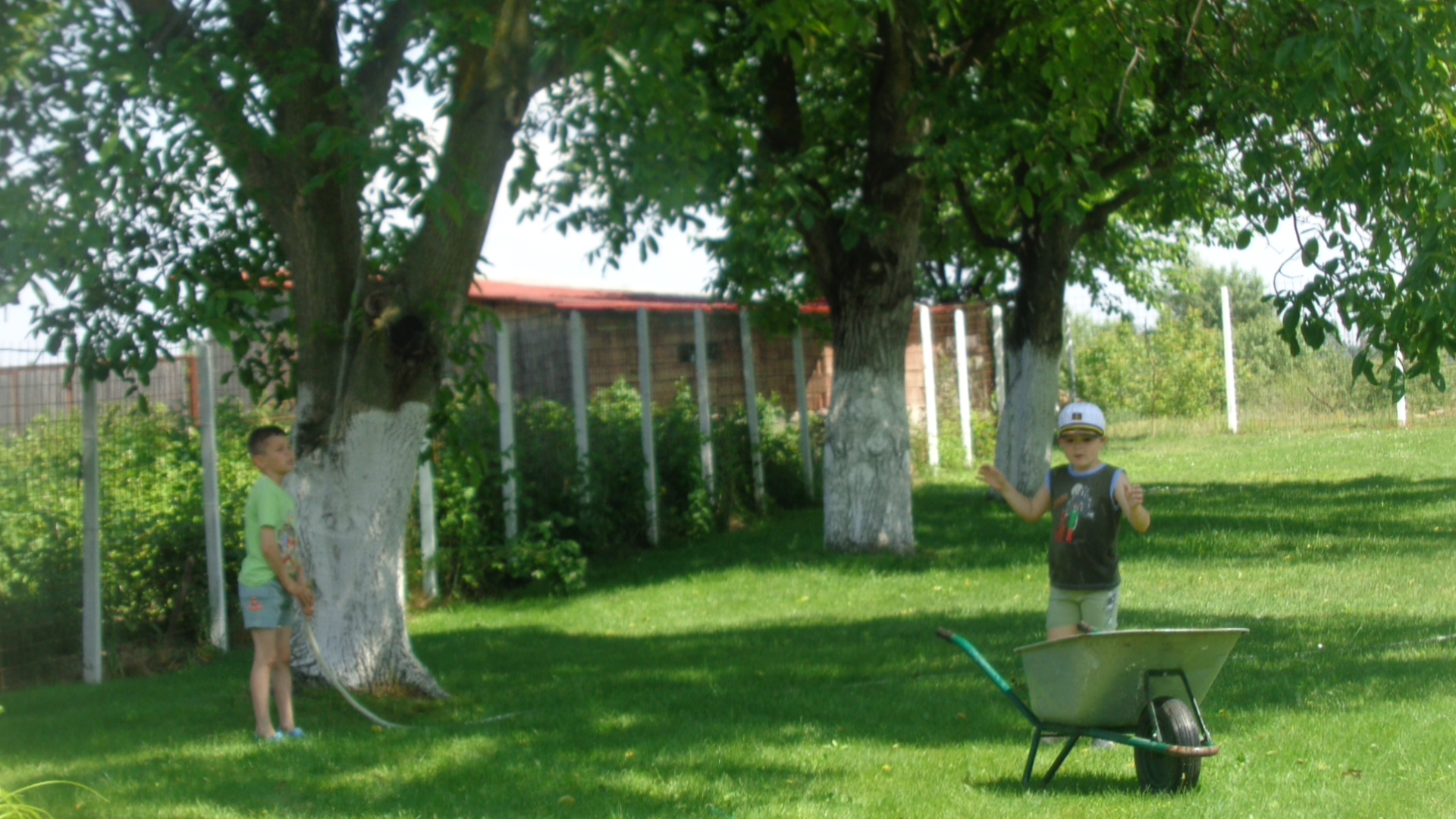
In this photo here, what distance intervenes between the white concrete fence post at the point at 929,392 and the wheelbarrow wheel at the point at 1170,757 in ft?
50.7

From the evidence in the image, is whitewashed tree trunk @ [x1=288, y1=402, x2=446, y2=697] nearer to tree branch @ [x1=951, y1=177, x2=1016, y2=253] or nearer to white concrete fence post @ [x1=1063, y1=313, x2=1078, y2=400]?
tree branch @ [x1=951, y1=177, x2=1016, y2=253]

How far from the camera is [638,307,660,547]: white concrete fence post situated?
48.4 ft

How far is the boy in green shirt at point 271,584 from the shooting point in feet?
22.8

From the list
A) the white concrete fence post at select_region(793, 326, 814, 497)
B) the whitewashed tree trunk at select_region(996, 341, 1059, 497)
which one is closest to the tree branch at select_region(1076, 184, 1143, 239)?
the whitewashed tree trunk at select_region(996, 341, 1059, 497)

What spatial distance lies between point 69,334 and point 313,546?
167 centimetres

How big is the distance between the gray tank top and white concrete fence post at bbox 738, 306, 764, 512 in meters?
10.8

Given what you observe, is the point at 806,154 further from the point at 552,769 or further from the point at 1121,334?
the point at 1121,334

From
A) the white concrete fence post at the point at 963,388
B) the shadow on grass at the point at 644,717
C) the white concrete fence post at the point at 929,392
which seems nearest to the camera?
the shadow on grass at the point at 644,717

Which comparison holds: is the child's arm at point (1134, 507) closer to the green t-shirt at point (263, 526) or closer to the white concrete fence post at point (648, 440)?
the green t-shirt at point (263, 526)

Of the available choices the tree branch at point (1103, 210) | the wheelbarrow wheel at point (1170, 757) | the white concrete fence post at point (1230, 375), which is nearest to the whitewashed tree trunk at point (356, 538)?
the wheelbarrow wheel at point (1170, 757)

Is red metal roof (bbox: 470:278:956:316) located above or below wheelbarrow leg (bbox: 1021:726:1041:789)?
above

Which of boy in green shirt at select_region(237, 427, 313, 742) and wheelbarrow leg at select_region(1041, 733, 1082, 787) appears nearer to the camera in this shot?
wheelbarrow leg at select_region(1041, 733, 1082, 787)

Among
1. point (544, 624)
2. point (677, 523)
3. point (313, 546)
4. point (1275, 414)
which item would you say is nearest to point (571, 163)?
point (313, 546)

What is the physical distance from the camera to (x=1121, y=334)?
27.4m
